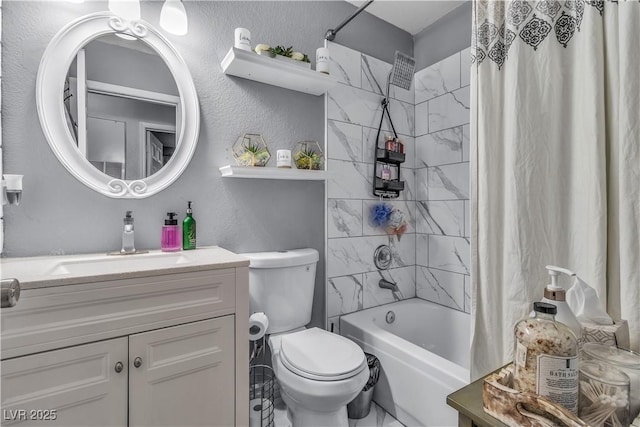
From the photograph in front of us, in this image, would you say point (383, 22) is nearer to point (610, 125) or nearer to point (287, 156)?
point (287, 156)

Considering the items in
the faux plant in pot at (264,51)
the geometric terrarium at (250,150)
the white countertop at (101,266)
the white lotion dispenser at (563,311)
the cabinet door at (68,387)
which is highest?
the faux plant in pot at (264,51)

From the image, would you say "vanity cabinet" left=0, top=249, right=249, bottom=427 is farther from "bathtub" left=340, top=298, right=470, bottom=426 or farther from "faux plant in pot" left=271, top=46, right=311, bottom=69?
"faux plant in pot" left=271, top=46, right=311, bottom=69

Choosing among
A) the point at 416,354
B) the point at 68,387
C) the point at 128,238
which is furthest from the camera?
the point at 416,354

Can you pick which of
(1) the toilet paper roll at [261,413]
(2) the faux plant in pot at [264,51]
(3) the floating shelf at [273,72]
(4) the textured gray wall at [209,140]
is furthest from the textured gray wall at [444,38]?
(1) the toilet paper roll at [261,413]

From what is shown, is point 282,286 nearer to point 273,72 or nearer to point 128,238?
point 128,238

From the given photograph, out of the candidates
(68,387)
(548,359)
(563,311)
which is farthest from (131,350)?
(563,311)

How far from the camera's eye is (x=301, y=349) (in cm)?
147

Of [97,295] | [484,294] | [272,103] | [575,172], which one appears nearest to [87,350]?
[97,295]

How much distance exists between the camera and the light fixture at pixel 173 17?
4.66 ft

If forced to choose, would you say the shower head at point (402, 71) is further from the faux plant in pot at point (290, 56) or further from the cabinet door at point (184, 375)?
the cabinet door at point (184, 375)

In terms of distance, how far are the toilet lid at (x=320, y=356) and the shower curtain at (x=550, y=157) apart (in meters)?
0.50

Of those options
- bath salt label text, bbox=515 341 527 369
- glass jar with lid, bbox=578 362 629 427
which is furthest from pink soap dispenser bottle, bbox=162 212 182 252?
glass jar with lid, bbox=578 362 629 427

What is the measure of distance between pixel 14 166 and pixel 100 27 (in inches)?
28.2

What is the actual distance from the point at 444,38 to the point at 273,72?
4.72 feet
